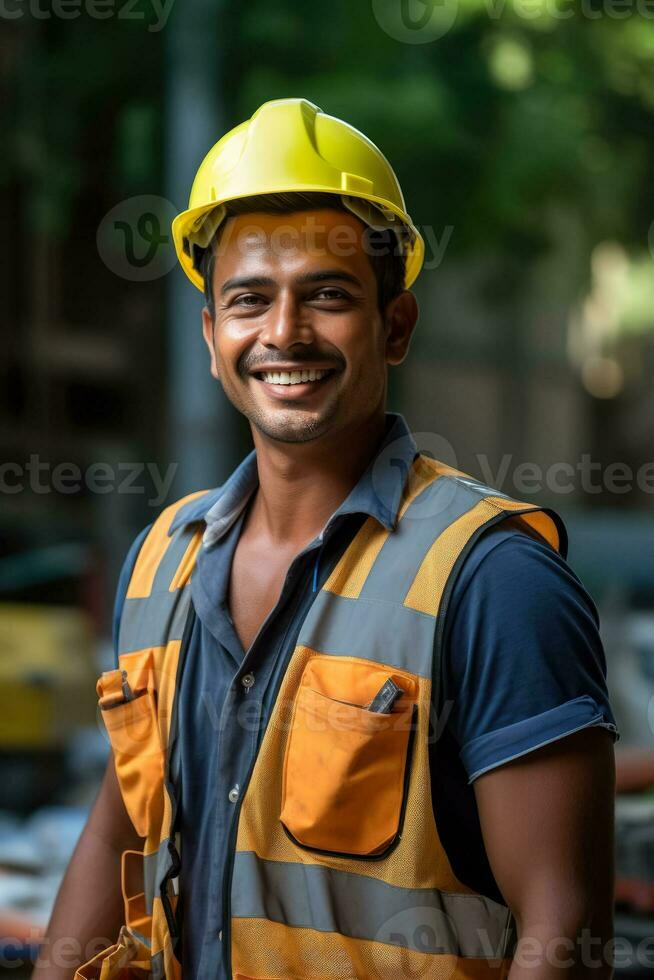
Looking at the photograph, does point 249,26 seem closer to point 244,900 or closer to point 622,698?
point 622,698

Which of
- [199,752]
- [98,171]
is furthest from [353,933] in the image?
[98,171]

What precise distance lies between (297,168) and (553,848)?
47.3 inches

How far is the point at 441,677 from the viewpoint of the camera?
6.21 feet

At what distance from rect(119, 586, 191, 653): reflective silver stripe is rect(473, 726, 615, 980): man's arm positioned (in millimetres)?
688

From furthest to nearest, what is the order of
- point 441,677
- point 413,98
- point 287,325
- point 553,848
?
point 413,98, point 287,325, point 441,677, point 553,848

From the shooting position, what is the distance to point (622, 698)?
502 cm

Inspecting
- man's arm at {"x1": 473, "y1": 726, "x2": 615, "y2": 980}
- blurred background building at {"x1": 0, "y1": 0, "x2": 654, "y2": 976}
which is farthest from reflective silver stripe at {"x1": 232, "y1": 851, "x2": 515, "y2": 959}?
blurred background building at {"x1": 0, "y1": 0, "x2": 654, "y2": 976}

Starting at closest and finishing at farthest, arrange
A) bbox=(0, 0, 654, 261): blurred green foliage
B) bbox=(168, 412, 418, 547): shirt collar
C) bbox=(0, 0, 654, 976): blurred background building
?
1. bbox=(168, 412, 418, 547): shirt collar
2. bbox=(0, 0, 654, 976): blurred background building
3. bbox=(0, 0, 654, 261): blurred green foliage

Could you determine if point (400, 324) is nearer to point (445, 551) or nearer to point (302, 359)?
point (302, 359)

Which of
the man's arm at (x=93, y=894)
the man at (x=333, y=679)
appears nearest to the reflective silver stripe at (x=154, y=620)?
the man at (x=333, y=679)

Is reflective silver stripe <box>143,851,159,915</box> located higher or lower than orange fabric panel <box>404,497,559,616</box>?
lower

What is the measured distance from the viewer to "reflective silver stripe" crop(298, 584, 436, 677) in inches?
74.8

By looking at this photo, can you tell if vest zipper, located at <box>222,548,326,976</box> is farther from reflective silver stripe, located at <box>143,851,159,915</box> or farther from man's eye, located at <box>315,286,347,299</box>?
man's eye, located at <box>315,286,347,299</box>

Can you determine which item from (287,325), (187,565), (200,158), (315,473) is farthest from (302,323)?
(200,158)
